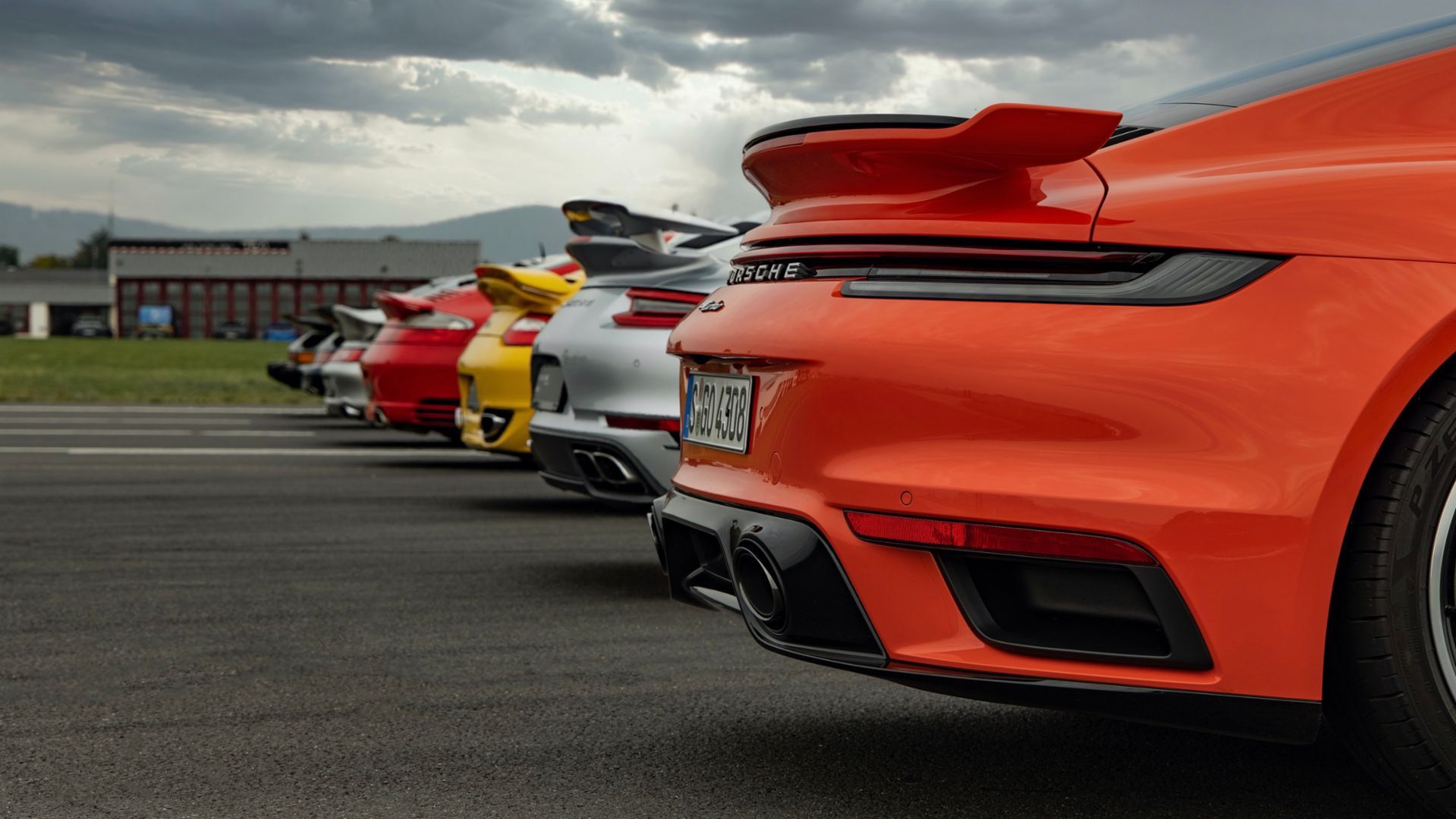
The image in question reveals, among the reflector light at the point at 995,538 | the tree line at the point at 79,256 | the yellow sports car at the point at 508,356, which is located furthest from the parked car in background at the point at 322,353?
the tree line at the point at 79,256

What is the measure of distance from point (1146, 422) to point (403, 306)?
353 inches

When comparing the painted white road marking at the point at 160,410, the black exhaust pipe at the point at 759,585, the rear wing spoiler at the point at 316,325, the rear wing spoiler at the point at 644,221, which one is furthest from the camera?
the painted white road marking at the point at 160,410

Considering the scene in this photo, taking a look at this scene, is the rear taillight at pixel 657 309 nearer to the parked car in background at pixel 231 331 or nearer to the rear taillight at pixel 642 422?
the rear taillight at pixel 642 422

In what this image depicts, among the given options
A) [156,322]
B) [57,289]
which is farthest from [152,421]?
[57,289]

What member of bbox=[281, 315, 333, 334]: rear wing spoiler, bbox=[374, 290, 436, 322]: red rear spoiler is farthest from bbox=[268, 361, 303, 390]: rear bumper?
bbox=[374, 290, 436, 322]: red rear spoiler

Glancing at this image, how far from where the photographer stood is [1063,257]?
2.55 meters

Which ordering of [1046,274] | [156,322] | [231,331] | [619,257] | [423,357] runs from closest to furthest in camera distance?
[1046,274]
[619,257]
[423,357]
[231,331]
[156,322]

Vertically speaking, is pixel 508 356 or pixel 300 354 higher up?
pixel 508 356

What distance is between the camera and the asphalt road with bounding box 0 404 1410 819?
3.03 m

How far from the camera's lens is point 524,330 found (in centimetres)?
829

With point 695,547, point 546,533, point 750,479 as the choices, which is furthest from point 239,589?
point 750,479

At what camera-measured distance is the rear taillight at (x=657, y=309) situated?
5.83 m

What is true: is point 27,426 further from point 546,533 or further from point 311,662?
point 311,662

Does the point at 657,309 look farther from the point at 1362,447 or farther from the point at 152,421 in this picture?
the point at 152,421
